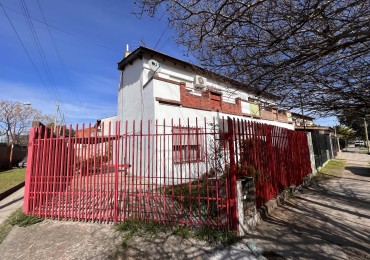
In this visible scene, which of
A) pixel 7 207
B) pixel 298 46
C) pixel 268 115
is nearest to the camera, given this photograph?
pixel 298 46

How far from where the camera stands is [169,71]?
13.3 meters

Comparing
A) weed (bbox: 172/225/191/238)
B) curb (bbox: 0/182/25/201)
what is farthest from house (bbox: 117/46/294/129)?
curb (bbox: 0/182/25/201)

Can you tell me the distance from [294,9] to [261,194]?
4183 mm

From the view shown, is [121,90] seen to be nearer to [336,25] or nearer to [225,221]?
[225,221]

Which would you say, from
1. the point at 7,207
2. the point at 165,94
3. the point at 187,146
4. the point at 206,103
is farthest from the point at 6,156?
the point at 187,146

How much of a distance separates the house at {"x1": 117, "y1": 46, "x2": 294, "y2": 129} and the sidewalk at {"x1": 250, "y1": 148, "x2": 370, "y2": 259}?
15.0 ft

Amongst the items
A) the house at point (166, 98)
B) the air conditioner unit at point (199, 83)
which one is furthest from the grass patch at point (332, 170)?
the air conditioner unit at point (199, 83)

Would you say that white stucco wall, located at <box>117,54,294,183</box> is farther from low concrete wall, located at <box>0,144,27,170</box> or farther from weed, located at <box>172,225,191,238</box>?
low concrete wall, located at <box>0,144,27,170</box>

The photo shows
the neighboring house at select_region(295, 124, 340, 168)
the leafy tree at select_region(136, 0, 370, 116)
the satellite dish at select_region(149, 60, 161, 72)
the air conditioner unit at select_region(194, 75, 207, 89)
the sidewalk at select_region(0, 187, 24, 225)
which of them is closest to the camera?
the leafy tree at select_region(136, 0, 370, 116)

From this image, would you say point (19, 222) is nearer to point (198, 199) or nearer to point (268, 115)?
point (198, 199)

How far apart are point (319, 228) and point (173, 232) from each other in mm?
3189

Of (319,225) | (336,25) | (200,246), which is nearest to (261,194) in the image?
(319,225)

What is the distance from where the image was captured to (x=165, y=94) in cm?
1068

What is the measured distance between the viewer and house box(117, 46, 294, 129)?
10.5 m
